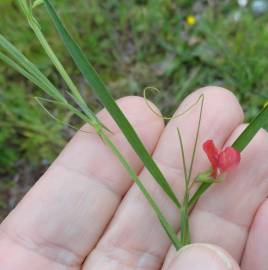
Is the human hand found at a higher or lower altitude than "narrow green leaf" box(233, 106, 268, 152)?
lower

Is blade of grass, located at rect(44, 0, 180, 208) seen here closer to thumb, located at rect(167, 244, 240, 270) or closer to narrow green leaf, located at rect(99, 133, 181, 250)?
narrow green leaf, located at rect(99, 133, 181, 250)

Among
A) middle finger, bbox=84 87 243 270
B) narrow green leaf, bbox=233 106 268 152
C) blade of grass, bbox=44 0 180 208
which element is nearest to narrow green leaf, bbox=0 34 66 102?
blade of grass, bbox=44 0 180 208

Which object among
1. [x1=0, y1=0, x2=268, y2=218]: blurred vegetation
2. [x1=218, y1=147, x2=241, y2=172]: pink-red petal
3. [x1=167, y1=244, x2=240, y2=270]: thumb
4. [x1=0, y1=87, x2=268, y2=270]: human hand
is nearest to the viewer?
[x1=167, y1=244, x2=240, y2=270]: thumb

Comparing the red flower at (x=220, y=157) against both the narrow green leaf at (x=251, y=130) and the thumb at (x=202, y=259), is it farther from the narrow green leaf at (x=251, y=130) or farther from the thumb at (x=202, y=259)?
the thumb at (x=202, y=259)

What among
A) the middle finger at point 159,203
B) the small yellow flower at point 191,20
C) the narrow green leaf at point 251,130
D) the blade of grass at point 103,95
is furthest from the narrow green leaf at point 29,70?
the small yellow flower at point 191,20

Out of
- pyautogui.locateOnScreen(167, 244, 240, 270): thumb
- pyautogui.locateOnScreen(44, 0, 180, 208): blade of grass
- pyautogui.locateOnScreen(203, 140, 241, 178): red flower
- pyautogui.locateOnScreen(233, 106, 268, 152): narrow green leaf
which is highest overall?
pyautogui.locateOnScreen(44, 0, 180, 208): blade of grass

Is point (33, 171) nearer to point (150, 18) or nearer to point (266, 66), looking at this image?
point (150, 18)

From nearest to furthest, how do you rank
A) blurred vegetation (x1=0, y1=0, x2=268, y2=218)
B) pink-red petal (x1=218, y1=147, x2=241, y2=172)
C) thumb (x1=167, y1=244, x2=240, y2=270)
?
thumb (x1=167, y1=244, x2=240, y2=270) < pink-red petal (x1=218, y1=147, x2=241, y2=172) < blurred vegetation (x1=0, y1=0, x2=268, y2=218)
